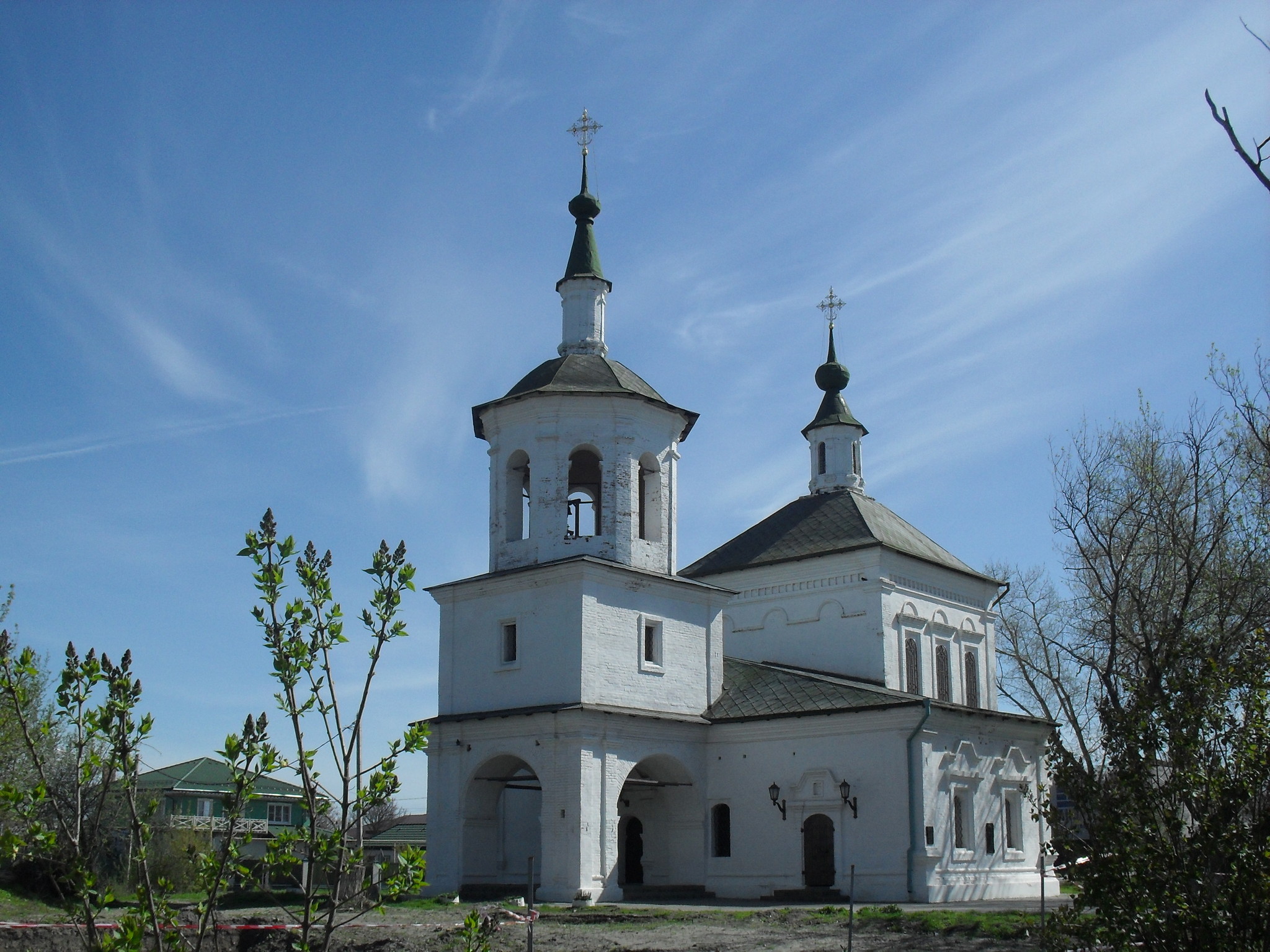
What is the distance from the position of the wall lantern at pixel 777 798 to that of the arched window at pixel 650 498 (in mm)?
4853

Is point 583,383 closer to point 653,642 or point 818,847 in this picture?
point 653,642

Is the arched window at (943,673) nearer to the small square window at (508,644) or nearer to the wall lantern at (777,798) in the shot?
the wall lantern at (777,798)

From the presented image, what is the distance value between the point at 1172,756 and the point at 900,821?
12.9 m

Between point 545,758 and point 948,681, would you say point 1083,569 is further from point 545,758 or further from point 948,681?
point 545,758

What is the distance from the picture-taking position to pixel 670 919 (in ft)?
53.9

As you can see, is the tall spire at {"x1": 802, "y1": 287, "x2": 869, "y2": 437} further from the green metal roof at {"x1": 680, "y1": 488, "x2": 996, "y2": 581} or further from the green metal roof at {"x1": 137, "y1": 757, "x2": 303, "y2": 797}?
the green metal roof at {"x1": 137, "y1": 757, "x2": 303, "y2": 797}

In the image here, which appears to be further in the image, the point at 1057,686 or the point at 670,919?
the point at 1057,686

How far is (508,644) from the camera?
70.5 ft

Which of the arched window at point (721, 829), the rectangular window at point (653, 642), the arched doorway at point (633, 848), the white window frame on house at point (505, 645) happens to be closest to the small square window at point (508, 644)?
the white window frame on house at point (505, 645)

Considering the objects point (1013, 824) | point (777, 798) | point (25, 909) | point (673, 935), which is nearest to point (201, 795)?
point (25, 909)

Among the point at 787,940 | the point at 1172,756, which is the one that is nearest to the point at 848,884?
the point at 787,940

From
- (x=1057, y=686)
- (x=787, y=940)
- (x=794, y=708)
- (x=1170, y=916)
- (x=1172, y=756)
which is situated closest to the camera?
(x=1170, y=916)

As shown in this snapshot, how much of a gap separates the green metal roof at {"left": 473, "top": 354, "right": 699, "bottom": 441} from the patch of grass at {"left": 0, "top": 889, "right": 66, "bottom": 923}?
10795mm

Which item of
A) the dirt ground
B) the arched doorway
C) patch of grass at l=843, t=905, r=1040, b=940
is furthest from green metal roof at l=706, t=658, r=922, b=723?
the dirt ground
